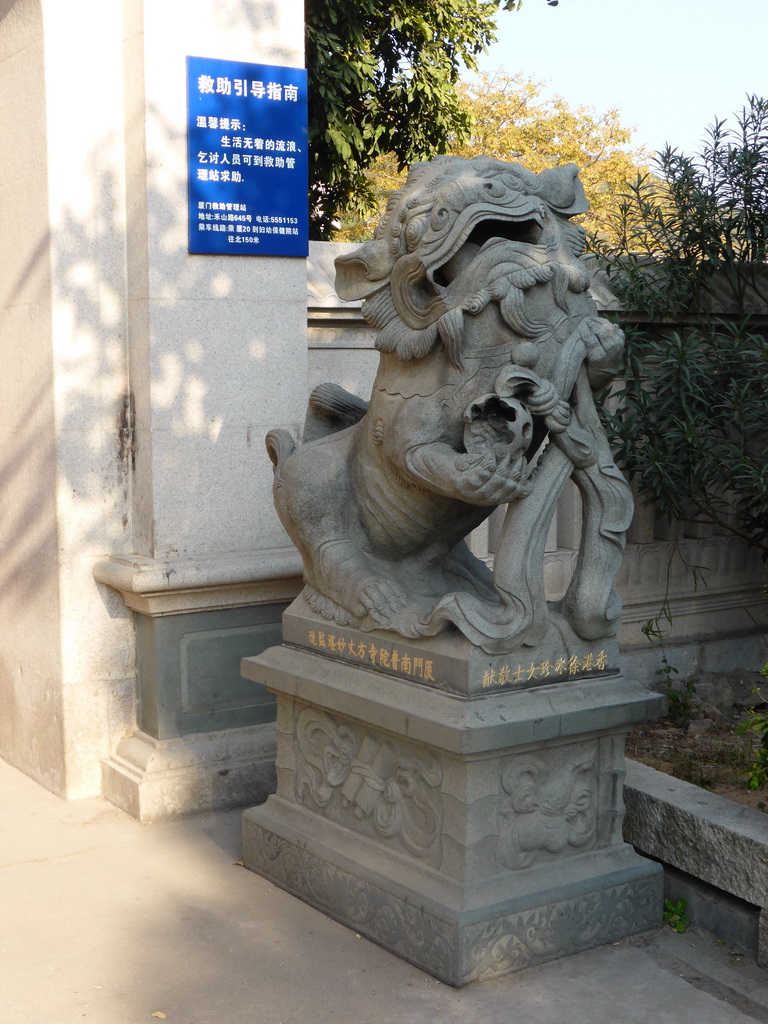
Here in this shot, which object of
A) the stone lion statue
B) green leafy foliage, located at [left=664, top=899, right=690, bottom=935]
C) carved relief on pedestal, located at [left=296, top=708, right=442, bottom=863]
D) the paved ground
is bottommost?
the paved ground

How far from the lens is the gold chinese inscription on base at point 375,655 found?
363 cm

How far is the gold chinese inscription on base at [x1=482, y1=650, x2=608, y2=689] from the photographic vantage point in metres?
3.51

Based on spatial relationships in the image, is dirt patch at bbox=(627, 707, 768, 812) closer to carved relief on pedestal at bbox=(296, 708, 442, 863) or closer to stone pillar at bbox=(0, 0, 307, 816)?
carved relief on pedestal at bbox=(296, 708, 442, 863)

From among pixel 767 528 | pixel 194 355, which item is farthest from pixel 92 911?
pixel 767 528

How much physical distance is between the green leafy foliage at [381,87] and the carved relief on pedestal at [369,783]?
10102 millimetres

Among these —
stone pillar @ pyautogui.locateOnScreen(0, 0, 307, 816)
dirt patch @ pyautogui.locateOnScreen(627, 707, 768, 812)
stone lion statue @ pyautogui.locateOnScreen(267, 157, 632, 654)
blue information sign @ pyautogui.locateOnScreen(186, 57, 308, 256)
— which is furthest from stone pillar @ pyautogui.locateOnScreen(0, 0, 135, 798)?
dirt patch @ pyautogui.locateOnScreen(627, 707, 768, 812)

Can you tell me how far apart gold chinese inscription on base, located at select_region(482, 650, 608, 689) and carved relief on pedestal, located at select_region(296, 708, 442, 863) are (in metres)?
0.33

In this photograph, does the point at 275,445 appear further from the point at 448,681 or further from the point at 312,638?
the point at 448,681

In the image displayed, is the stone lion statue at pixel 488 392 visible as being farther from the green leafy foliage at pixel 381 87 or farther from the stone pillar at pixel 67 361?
the green leafy foliage at pixel 381 87

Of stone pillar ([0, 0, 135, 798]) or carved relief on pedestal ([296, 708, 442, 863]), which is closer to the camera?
carved relief on pedestal ([296, 708, 442, 863])

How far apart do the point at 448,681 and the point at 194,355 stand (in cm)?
212

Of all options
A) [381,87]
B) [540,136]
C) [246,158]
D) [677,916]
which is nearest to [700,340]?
[246,158]

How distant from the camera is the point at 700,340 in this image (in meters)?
5.73

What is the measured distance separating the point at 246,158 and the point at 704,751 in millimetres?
3221
